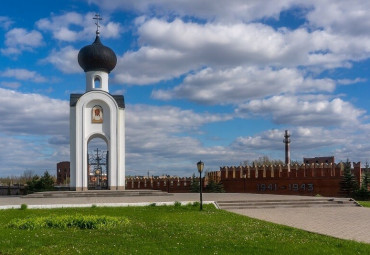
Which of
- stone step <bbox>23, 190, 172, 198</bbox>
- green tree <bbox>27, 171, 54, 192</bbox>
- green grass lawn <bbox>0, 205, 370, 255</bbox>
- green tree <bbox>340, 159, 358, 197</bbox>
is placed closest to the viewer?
green grass lawn <bbox>0, 205, 370, 255</bbox>

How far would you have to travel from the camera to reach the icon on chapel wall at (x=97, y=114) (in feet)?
80.9

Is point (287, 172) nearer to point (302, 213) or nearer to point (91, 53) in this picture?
point (302, 213)

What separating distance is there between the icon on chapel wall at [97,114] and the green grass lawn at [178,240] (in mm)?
13503

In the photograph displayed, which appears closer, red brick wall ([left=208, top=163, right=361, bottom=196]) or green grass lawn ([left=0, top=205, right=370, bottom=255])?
green grass lawn ([left=0, top=205, right=370, bottom=255])

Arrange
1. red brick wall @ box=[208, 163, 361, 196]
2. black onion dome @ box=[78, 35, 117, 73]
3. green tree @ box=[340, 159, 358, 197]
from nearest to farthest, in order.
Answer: green tree @ box=[340, 159, 358, 197] < red brick wall @ box=[208, 163, 361, 196] < black onion dome @ box=[78, 35, 117, 73]

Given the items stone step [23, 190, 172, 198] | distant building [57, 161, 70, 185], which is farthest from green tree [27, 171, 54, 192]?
distant building [57, 161, 70, 185]

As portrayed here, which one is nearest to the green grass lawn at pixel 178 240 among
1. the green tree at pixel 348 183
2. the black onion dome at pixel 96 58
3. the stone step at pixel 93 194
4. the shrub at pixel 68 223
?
the shrub at pixel 68 223

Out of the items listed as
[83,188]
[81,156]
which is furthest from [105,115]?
[83,188]

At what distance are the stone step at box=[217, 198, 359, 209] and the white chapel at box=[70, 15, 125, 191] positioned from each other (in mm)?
9373

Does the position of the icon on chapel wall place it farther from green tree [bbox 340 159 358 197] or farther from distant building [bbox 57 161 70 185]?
distant building [bbox 57 161 70 185]

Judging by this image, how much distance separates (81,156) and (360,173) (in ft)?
50.1

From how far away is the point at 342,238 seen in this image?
8.76 meters

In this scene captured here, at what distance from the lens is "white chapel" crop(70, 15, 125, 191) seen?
24.1 m

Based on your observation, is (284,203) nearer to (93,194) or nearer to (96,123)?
(93,194)
